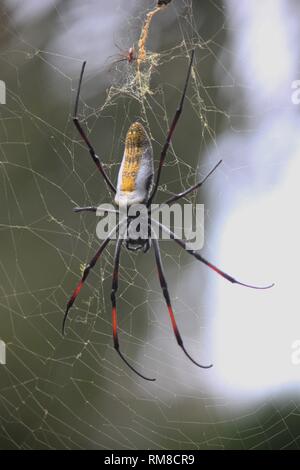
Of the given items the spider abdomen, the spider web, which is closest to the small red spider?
the spider abdomen

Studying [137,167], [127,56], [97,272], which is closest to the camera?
[137,167]

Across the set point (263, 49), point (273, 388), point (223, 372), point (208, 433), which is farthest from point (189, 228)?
point (208, 433)

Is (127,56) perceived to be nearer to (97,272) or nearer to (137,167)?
(137,167)

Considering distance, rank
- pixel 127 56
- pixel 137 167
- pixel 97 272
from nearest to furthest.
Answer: pixel 137 167, pixel 127 56, pixel 97 272

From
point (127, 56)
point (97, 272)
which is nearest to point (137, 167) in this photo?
point (127, 56)

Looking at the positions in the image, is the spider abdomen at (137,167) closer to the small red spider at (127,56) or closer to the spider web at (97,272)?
the small red spider at (127,56)

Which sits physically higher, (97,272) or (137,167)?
(97,272)
